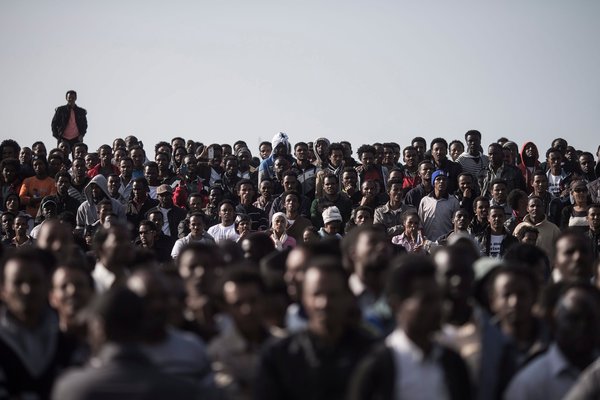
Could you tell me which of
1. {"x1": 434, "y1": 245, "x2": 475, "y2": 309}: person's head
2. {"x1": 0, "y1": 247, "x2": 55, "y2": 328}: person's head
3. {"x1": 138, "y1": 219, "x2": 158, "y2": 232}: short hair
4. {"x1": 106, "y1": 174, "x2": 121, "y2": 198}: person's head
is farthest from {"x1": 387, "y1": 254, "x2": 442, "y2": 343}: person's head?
{"x1": 106, "y1": 174, "x2": 121, "y2": 198}: person's head

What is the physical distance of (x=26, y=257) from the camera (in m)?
6.36

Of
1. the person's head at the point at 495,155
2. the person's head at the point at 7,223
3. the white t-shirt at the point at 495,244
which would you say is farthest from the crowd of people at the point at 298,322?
the person's head at the point at 495,155

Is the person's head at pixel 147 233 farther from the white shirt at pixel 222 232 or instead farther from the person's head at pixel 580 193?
the person's head at pixel 580 193

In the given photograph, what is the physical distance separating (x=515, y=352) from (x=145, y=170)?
11120 mm

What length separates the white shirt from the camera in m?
14.0

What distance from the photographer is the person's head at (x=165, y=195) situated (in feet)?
49.5

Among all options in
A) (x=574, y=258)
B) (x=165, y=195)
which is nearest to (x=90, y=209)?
(x=165, y=195)

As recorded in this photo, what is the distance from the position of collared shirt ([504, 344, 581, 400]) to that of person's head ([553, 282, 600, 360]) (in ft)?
0.30

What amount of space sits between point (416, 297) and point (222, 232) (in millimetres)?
8944

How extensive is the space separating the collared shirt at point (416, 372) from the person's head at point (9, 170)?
11834 mm

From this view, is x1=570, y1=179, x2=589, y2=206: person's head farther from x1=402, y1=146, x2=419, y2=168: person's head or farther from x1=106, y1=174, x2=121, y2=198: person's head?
x1=106, y1=174, x2=121, y2=198: person's head

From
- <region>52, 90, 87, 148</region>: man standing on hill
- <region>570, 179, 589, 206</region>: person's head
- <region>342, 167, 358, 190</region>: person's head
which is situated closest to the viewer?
<region>570, 179, 589, 206</region>: person's head

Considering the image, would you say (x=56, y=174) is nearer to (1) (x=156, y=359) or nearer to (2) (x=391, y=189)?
(2) (x=391, y=189)

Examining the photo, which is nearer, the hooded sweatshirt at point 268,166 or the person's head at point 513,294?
the person's head at point 513,294
